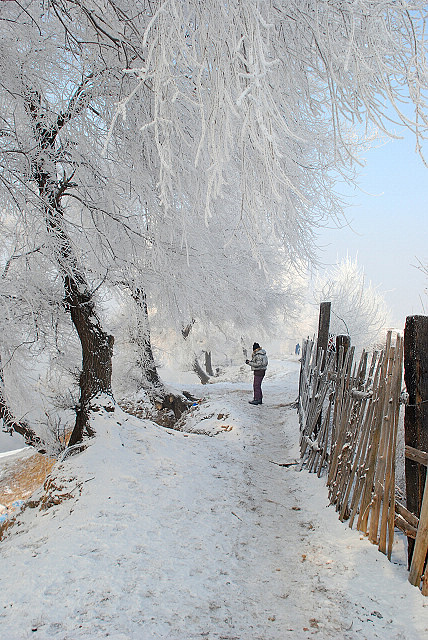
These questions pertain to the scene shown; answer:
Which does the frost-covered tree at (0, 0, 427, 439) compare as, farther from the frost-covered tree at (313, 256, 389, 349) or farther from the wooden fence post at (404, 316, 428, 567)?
the frost-covered tree at (313, 256, 389, 349)

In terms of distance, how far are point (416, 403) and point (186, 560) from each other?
2197 millimetres

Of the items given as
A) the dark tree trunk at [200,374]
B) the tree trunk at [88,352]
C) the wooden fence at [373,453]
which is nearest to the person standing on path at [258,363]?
the tree trunk at [88,352]

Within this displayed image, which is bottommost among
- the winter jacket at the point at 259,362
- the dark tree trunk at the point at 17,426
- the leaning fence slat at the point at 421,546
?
the dark tree trunk at the point at 17,426

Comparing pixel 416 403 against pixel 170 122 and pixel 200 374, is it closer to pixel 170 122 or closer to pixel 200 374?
pixel 170 122

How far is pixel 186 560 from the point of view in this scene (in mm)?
3281

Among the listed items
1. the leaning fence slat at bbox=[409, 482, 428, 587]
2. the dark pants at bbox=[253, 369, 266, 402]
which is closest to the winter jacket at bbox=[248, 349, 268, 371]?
the dark pants at bbox=[253, 369, 266, 402]

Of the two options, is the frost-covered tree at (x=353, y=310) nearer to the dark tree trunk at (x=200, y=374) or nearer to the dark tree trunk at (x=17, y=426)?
the dark tree trunk at (x=200, y=374)

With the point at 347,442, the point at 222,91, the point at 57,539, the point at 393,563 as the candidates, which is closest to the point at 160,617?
the point at 57,539

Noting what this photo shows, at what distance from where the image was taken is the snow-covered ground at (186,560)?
2521 millimetres

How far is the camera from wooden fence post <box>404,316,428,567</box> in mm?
2891

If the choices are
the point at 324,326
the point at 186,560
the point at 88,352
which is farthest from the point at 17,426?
the point at 324,326

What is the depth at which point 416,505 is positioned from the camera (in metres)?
2.89

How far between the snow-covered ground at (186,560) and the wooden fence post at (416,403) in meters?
0.60

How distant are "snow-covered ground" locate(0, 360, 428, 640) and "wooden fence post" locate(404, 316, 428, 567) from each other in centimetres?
60
